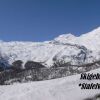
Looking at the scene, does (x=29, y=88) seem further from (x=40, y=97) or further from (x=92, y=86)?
(x=92, y=86)

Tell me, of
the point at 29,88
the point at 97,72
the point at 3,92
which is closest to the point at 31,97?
the point at 29,88

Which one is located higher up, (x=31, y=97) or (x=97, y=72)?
(x=97, y=72)

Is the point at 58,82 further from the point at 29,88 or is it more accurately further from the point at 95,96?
the point at 95,96

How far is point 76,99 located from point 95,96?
0.75 metres

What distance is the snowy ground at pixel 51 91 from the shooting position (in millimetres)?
10781

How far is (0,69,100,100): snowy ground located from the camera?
424 inches

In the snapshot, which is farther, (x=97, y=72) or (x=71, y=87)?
(x=97, y=72)

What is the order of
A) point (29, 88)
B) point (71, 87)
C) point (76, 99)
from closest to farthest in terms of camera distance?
point (76, 99) → point (71, 87) → point (29, 88)

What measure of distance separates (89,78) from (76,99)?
1.66 metres

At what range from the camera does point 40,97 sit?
10906mm

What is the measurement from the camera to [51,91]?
440 inches

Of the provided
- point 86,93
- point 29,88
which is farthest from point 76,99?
point 29,88

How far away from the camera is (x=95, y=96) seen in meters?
10.7

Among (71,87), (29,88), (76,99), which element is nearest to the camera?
(76,99)
